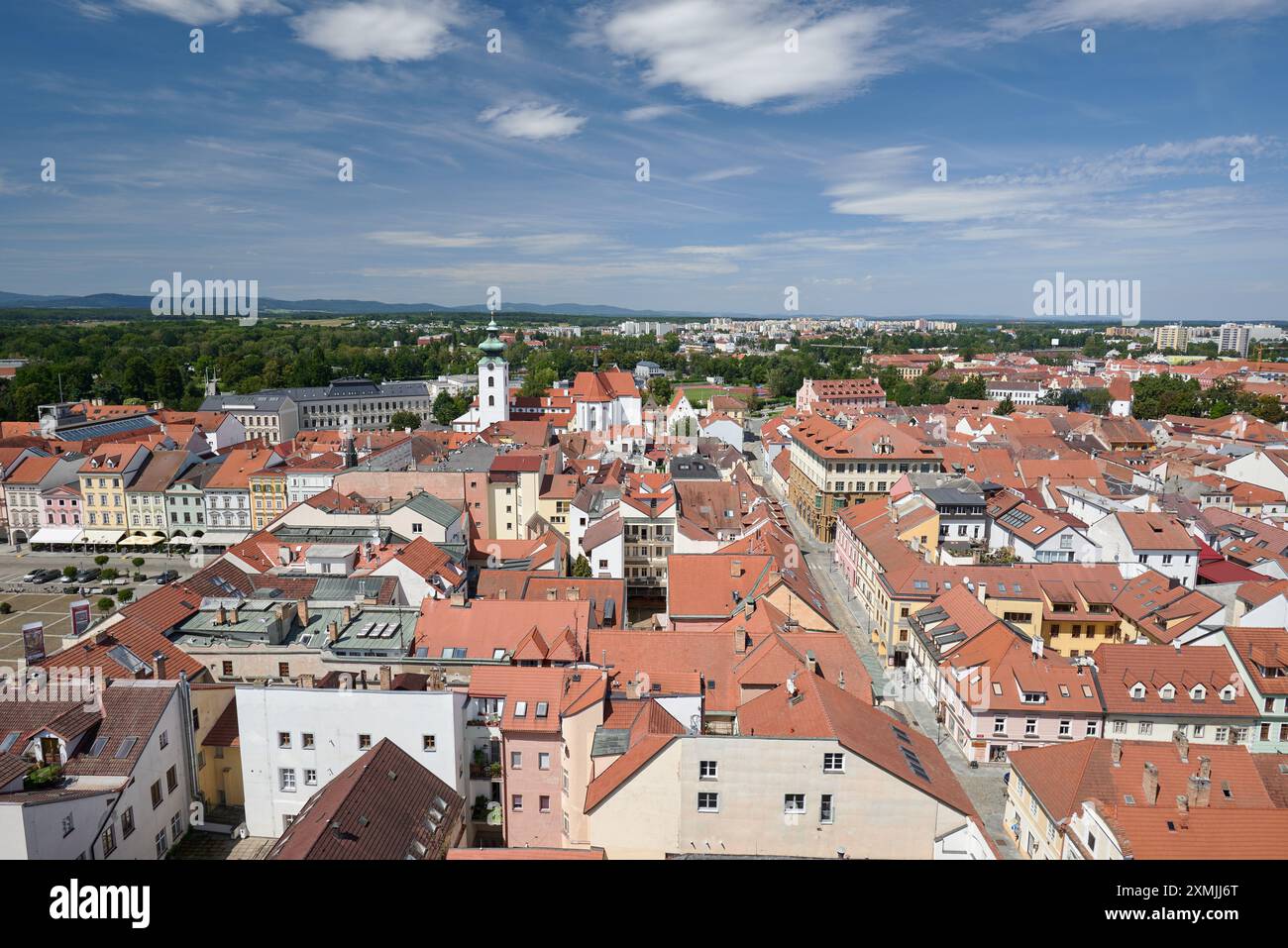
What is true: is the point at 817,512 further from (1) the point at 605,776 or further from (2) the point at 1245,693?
(1) the point at 605,776

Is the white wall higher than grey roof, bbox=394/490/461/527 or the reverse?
the reverse

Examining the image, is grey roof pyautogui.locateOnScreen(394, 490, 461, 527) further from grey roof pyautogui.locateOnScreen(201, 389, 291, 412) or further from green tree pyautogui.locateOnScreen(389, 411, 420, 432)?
grey roof pyautogui.locateOnScreen(201, 389, 291, 412)

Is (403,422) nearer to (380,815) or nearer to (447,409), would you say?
(447,409)

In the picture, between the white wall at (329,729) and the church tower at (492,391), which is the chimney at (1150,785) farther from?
the church tower at (492,391)

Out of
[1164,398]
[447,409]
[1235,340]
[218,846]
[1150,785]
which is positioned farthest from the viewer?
[1235,340]

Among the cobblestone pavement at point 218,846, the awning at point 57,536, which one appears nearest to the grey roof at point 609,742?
the cobblestone pavement at point 218,846

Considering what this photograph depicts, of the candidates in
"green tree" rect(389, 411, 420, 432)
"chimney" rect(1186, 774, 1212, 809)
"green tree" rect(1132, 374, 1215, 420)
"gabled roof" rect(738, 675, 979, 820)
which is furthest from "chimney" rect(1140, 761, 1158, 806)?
"green tree" rect(1132, 374, 1215, 420)

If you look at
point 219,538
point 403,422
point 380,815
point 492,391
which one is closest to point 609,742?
point 380,815
